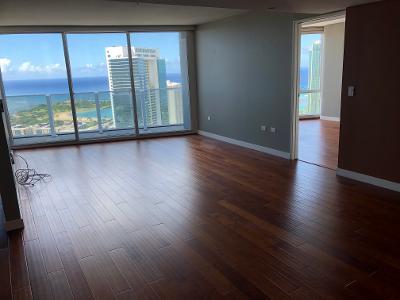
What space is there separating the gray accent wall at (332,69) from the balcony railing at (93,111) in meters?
3.88

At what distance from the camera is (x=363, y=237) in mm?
2723

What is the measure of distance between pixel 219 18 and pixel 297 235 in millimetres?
4821

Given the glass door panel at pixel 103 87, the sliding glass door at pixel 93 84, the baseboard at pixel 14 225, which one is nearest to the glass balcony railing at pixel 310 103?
the sliding glass door at pixel 93 84

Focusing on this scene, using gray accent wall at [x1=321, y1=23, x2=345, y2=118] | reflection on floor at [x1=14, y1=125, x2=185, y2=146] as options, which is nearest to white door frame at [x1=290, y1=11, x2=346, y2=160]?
reflection on floor at [x1=14, y1=125, x2=185, y2=146]

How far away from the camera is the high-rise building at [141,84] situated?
286 inches

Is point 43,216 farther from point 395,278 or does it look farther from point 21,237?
point 395,278

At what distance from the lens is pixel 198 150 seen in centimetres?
611

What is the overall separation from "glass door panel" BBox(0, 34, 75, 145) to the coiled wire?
195 cm

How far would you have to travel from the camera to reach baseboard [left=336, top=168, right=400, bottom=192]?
371 cm

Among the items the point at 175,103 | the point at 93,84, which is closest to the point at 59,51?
the point at 93,84

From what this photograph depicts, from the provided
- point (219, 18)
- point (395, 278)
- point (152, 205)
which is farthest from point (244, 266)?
point (219, 18)

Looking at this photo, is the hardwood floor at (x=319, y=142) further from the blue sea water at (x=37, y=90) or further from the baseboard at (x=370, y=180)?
the blue sea water at (x=37, y=90)

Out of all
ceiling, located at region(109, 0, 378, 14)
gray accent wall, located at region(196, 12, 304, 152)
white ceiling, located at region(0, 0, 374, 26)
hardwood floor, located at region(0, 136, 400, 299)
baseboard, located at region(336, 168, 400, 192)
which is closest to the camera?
hardwood floor, located at region(0, 136, 400, 299)

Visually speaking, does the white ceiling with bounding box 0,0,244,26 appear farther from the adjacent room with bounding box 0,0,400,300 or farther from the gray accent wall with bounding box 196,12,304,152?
the gray accent wall with bounding box 196,12,304,152
